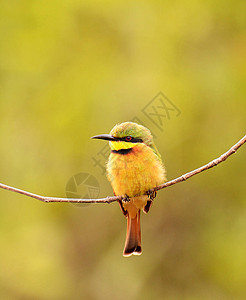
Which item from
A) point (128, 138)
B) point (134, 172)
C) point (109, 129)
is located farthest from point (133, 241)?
point (109, 129)

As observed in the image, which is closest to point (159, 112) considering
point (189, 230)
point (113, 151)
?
point (189, 230)

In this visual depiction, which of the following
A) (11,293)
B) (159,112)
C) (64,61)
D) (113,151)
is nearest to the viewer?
(113,151)

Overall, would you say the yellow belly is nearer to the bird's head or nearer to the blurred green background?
the bird's head

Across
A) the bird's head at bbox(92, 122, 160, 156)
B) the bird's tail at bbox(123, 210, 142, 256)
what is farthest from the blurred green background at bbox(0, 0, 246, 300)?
the bird's head at bbox(92, 122, 160, 156)

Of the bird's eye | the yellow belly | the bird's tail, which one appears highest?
the bird's eye

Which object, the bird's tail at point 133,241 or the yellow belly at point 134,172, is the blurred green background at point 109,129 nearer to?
the bird's tail at point 133,241

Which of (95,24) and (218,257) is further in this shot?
(95,24)

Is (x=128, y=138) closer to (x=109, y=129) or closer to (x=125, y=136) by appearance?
(x=125, y=136)

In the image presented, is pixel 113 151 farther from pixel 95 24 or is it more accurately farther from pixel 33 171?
pixel 95 24

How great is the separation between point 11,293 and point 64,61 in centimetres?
252

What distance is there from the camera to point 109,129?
15.7ft

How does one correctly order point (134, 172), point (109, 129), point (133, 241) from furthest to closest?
point (109, 129) → point (133, 241) → point (134, 172)

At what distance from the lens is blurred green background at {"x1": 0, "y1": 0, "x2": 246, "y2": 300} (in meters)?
4.79

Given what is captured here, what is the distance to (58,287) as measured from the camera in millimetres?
5074
